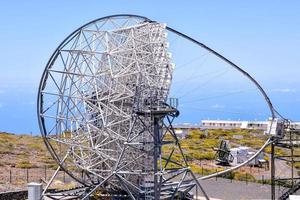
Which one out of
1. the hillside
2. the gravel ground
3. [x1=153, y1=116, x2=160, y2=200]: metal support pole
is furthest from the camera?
the hillside

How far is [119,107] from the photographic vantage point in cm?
3044

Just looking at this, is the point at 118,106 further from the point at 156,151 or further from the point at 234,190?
the point at 234,190

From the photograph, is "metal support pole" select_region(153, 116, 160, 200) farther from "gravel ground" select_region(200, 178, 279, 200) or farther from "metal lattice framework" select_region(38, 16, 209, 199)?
"gravel ground" select_region(200, 178, 279, 200)

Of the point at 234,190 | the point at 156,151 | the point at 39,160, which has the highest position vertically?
the point at 156,151

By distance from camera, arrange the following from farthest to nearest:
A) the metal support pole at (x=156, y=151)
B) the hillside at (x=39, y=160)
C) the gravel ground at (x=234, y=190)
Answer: the hillside at (x=39, y=160)
the gravel ground at (x=234, y=190)
the metal support pole at (x=156, y=151)

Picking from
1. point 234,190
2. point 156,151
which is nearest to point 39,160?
point 234,190

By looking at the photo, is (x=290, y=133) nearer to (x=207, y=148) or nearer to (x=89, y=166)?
(x=89, y=166)

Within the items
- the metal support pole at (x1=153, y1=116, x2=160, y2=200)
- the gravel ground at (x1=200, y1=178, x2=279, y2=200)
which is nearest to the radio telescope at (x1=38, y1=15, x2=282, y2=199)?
the metal support pole at (x1=153, y1=116, x2=160, y2=200)

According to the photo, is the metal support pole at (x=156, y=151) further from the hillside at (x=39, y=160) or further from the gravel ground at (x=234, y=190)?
the hillside at (x=39, y=160)

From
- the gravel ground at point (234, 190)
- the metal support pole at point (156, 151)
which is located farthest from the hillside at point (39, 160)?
the metal support pole at point (156, 151)

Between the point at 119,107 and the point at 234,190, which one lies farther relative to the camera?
the point at 234,190

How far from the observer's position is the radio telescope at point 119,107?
97.2 ft

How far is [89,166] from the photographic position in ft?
104

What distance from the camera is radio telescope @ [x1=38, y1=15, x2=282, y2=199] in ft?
97.2
